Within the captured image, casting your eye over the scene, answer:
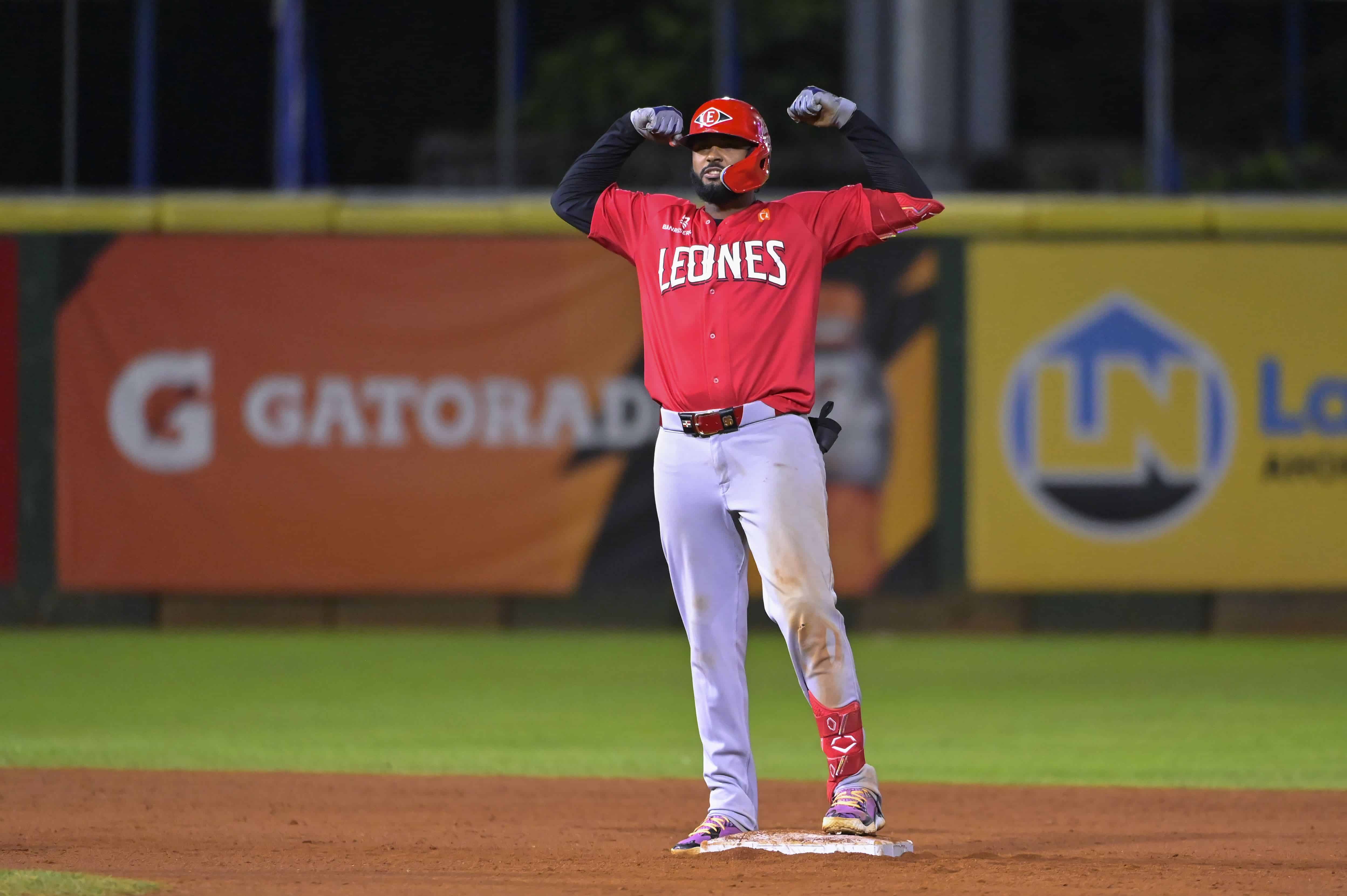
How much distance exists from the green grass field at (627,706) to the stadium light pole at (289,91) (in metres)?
4.54

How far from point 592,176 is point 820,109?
2.35 feet

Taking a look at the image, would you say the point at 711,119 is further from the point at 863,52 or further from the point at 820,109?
the point at 863,52

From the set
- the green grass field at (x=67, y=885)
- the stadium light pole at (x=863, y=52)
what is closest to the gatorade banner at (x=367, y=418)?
the stadium light pole at (x=863, y=52)

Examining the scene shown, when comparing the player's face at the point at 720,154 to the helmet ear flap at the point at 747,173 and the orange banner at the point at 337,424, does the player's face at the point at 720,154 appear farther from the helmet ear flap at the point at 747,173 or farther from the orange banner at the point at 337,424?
the orange banner at the point at 337,424

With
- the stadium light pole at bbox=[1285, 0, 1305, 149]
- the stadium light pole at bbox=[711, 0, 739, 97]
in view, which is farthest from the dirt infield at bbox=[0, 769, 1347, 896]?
the stadium light pole at bbox=[1285, 0, 1305, 149]

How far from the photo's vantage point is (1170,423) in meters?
12.2

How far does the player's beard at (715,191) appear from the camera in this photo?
17.3 ft

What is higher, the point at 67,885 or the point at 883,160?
the point at 883,160

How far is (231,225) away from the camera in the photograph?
12523 mm

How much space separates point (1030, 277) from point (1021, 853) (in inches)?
292

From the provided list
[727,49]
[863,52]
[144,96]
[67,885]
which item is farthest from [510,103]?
[67,885]

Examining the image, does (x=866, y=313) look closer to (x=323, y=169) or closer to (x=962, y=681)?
(x=962, y=681)

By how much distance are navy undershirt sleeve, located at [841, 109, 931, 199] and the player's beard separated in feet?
1.36

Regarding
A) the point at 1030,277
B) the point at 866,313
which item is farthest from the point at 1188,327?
the point at 866,313
